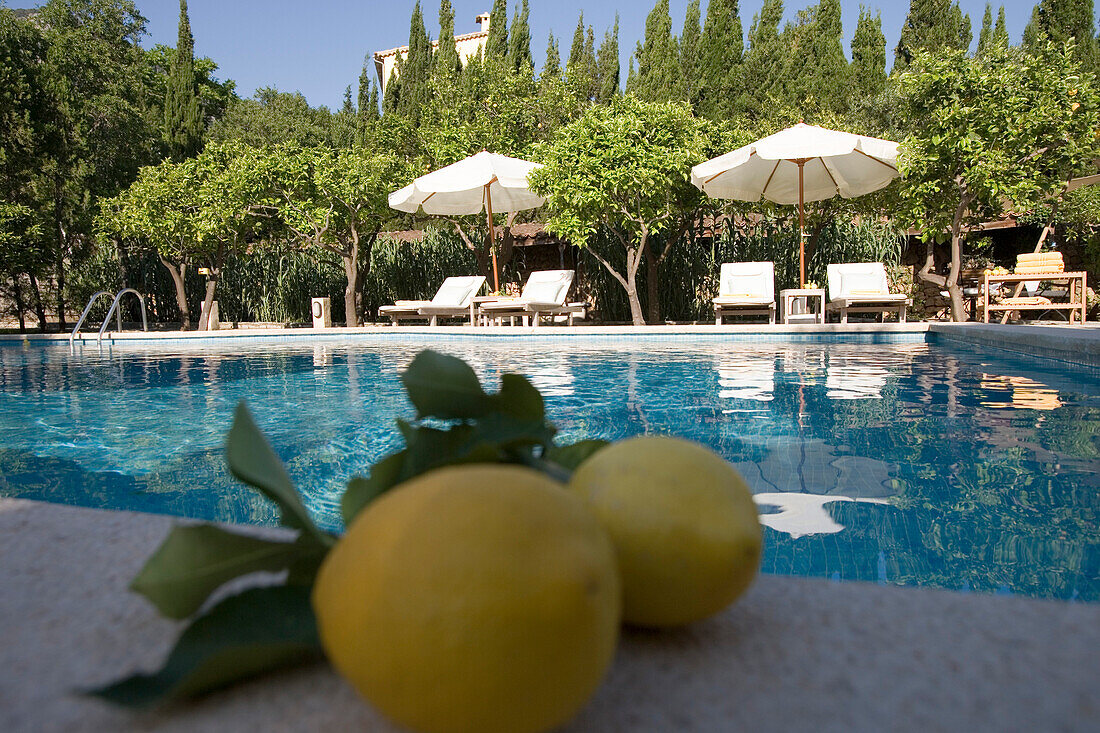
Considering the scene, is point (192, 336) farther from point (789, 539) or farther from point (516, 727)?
point (516, 727)

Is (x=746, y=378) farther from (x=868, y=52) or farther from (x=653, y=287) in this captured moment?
(x=868, y=52)

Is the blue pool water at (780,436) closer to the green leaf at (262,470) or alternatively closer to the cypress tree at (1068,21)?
the green leaf at (262,470)

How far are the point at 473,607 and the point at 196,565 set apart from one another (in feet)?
1.02

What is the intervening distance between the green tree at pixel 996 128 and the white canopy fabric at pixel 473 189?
6218mm

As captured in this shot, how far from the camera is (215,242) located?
15.1 m

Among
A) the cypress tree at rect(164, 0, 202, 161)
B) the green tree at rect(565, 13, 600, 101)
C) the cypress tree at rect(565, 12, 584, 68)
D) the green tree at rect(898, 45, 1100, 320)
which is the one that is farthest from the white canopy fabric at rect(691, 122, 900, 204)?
the cypress tree at rect(565, 12, 584, 68)

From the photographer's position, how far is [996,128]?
10352 mm

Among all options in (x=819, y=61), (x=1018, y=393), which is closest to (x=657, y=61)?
(x=819, y=61)

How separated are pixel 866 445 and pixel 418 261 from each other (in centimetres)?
1437

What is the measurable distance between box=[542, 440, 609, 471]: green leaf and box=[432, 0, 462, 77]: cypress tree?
26.7m

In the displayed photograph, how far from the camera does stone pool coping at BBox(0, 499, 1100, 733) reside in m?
0.62

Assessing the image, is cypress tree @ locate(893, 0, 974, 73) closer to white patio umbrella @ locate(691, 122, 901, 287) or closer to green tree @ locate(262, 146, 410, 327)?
white patio umbrella @ locate(691, 122, 901, 287)

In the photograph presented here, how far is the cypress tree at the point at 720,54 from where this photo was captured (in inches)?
1086

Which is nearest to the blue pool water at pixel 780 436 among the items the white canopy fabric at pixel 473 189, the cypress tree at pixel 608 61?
the white canopy fabric at pixel 473 189
